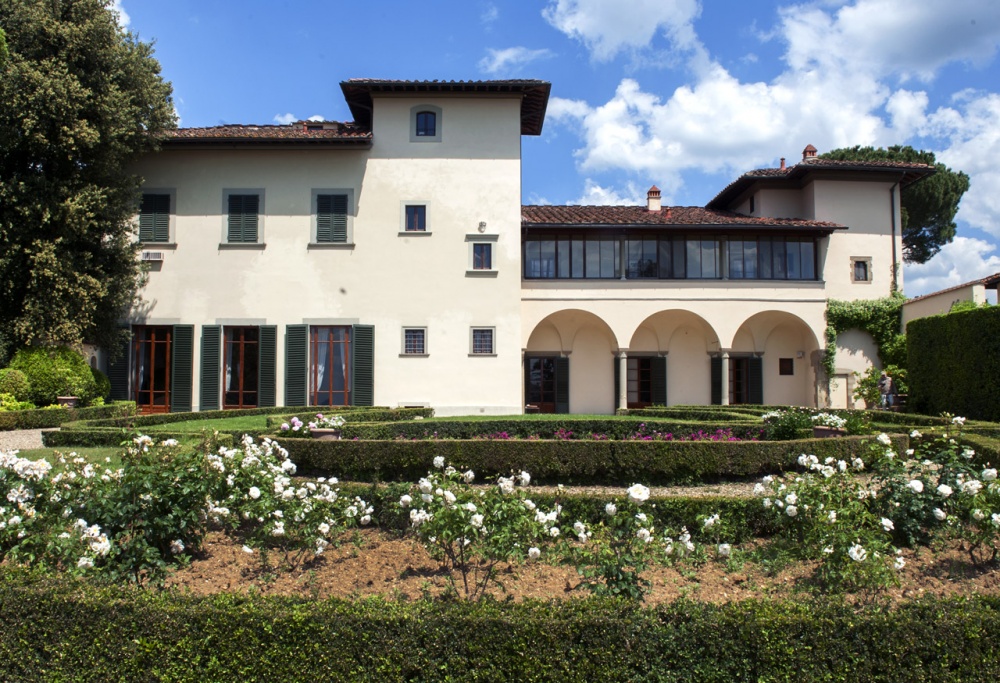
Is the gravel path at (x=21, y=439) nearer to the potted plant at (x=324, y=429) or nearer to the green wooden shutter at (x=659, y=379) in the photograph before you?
the potted plant at (x=324, y=429)

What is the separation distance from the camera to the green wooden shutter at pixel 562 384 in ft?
84.5

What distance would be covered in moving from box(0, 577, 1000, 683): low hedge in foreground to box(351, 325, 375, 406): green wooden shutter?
57.1 feet

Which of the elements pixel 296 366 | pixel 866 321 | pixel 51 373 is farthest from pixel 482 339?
pixel 866 321

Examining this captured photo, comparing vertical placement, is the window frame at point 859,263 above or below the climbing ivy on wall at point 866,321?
above

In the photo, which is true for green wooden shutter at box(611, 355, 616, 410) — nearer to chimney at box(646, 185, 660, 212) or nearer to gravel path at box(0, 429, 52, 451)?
chimney at box(646, 185, 660, 212)

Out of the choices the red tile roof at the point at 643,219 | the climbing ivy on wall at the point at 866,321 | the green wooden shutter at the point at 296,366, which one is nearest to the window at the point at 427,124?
the red tile roof at the point at 643,219

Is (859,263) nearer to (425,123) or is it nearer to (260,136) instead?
(425,123)

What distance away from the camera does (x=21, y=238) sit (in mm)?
17609

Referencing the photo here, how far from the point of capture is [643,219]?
24859mm

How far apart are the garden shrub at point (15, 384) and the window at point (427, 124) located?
42.3ft

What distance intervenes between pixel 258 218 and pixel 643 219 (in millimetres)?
13080

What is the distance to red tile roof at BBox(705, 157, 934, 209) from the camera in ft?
81.9

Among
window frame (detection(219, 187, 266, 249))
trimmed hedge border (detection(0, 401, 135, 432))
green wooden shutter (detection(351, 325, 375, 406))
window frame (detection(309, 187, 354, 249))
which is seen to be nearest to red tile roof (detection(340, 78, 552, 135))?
window frame (detection(309, 187, 354, 249))

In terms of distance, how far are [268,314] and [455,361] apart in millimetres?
5965
